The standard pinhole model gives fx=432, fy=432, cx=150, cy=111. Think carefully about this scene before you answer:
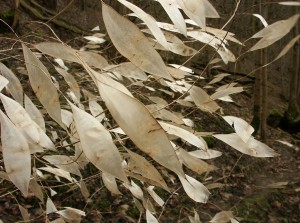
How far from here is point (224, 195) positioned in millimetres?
3098

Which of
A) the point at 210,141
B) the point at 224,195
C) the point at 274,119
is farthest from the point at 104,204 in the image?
the point at 274,119

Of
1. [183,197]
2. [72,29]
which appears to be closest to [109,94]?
[183,197]

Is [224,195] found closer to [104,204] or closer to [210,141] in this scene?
[210,141]

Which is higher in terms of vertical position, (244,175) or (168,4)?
(168,4)

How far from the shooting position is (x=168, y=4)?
59 cm

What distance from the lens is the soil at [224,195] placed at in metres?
2.09

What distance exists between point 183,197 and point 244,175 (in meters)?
0.96

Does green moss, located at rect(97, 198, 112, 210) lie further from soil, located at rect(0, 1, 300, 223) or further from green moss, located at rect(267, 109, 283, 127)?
green moss, located at rect(267, 109, 283, 127)

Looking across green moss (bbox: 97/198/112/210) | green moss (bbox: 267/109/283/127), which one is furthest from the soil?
green moss (bbox: 267/109/283/127)

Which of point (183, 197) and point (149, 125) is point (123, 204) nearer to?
point (183, 197)

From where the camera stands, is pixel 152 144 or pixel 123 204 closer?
pixel 152 144

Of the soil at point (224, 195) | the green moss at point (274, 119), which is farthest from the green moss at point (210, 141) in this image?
the green moss at point (274, 119)

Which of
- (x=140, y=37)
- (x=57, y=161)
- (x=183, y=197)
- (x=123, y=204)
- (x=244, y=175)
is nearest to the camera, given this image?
(x=140, y=37)

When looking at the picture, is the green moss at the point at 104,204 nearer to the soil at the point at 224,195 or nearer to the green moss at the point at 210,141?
the soil at the point at 224,195
